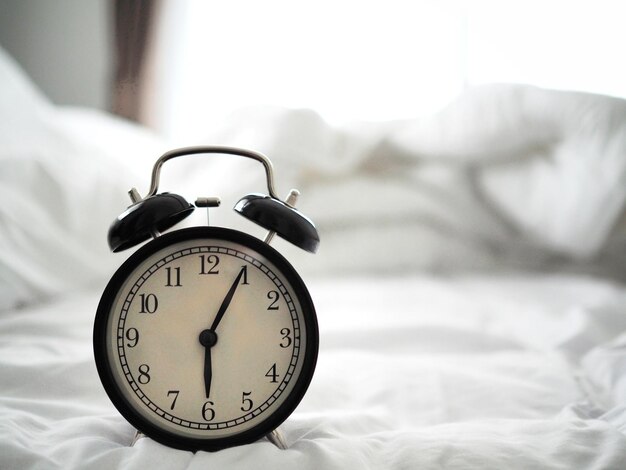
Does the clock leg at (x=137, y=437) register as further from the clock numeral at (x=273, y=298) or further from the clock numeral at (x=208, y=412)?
the clock numeral at (x=273, y=298)

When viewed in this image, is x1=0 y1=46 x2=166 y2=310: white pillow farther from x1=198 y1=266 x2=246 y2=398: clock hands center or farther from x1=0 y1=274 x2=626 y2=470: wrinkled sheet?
x1=198 y1=266 x2=246 y2=398: clock hands center

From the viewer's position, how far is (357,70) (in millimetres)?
3115

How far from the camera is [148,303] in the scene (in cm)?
70

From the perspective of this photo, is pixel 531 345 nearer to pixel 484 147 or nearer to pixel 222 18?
pixel 484 147

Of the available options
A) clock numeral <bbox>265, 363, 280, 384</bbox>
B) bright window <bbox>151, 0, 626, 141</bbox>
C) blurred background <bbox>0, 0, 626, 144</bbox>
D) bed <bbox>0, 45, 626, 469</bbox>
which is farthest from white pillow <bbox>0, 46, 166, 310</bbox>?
bright window <bbox>151, 0, 626, 141</bbox>

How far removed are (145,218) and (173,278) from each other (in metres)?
0.08

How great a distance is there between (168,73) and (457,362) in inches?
112

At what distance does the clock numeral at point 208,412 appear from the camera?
26.9 inches

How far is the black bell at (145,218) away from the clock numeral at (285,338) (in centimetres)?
17

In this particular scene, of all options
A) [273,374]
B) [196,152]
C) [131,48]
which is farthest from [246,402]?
[131,48]

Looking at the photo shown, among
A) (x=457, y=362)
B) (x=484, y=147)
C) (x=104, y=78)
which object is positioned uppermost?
(x=484, y=147)

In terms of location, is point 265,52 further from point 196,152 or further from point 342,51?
point 196,152

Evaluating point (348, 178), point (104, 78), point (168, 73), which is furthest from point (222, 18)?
point (348, 178)

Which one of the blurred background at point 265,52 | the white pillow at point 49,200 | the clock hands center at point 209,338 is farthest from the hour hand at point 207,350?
the blurred background at point 265,52
